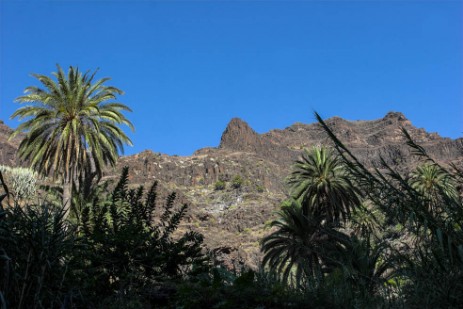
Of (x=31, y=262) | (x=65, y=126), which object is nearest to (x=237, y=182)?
(x=65, y=126)

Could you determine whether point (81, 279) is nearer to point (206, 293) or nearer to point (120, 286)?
point (120, 286)

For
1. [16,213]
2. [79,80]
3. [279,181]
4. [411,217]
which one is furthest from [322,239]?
[279,181]

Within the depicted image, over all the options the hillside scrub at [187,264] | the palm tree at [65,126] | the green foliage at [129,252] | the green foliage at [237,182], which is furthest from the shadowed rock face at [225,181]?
the hillside scrub at [187,264]

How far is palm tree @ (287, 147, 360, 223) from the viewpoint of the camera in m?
31.9

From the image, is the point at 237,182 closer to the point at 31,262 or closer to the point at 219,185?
the point at 219,185

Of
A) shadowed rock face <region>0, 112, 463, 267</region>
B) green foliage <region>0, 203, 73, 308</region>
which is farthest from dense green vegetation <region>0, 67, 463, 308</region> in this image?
shadowed rock face <region>0, 112, 463, 267</region>

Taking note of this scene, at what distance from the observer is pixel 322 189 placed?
32.8 meters

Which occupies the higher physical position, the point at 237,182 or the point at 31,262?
the point at 237,182

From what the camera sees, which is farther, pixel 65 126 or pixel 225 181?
pixel 225 181

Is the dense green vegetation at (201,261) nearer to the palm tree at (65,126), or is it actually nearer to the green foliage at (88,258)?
the green foliage at (88,258)

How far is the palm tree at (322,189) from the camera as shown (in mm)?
31938

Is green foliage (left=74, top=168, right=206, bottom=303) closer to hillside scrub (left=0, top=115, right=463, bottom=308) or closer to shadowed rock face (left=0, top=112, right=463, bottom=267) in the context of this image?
hillside scrub (left=0, top=115, right=463, bottom=308)

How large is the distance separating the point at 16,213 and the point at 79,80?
19.4m

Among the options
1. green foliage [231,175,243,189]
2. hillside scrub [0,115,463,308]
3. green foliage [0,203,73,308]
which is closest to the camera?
green foliage [0,203,73,308]
